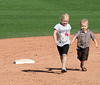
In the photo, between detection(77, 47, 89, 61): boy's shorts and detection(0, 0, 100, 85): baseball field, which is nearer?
detection(0, 0, 100, 85): baseball field

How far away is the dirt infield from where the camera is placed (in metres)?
8.82

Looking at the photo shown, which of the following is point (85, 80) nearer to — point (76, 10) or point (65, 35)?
point (65, 35)

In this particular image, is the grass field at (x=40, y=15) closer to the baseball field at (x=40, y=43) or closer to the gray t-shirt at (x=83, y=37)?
the baseball field at (x=40, y=43)

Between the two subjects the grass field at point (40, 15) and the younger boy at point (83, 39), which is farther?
the grass field at point (40, 15)

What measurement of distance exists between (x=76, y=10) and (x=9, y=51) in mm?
13502

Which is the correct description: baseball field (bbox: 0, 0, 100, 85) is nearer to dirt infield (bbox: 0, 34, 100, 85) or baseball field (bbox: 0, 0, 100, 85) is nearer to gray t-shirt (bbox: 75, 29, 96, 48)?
dirt infield (bbox: 0, 34, 100, 85)

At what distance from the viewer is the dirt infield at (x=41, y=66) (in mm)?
8824

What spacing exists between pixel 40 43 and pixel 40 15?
9.35 metres

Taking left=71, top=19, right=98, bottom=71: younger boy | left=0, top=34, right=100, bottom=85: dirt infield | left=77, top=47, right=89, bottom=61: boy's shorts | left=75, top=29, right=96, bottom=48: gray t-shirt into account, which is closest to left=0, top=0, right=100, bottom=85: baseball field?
left=0, top=34, right=100, bottom=85: dirt infield

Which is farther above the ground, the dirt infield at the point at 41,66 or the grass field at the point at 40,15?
the grass field at the point at 40,15

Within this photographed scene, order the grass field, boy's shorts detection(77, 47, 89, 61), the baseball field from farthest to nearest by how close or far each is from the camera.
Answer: the grass field
boy's shorts detection(77, 47, 89, 61)
the baseball field

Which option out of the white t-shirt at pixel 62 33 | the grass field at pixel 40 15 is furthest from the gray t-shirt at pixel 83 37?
the grass field at pixel 40 15

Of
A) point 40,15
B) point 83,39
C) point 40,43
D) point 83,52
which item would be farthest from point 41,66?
point 40,15

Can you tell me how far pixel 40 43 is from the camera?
14641 millimetres
